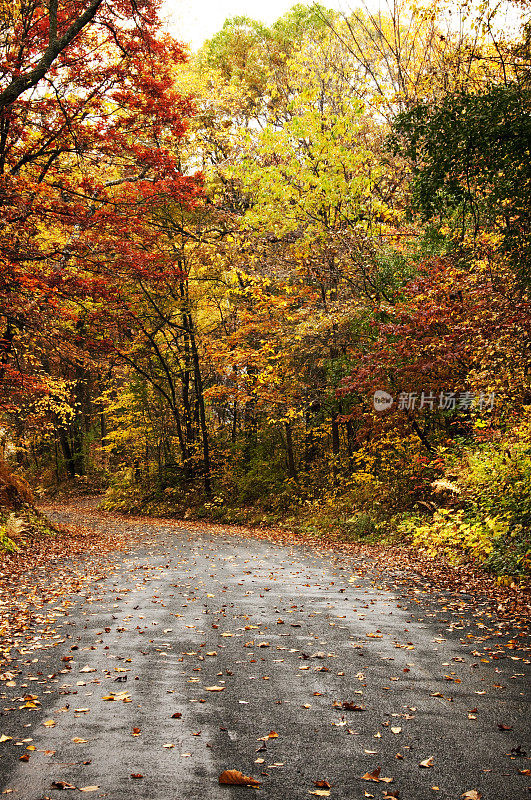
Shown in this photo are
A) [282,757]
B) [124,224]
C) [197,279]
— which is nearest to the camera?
[282,757]

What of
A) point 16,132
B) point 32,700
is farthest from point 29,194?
point 32,700

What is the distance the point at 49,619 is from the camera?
7.06m

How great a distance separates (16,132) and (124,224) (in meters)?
3.00

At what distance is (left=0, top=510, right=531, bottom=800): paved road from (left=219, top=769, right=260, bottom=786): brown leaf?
0.19ft

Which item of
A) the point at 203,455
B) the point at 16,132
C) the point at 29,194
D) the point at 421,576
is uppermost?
the point at 16,132

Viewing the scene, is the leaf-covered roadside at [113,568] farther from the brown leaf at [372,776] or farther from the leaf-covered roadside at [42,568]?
the brown leaf at [372,776]

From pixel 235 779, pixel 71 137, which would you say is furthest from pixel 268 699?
pixel 71 137

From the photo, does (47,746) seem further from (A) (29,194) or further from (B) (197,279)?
(B) (197,279)

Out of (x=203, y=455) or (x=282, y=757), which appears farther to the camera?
(x=203, y=455)

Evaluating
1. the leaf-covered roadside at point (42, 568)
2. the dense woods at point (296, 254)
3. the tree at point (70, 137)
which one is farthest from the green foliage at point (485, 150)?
the leaf-covered roadside at point (42, 568)
